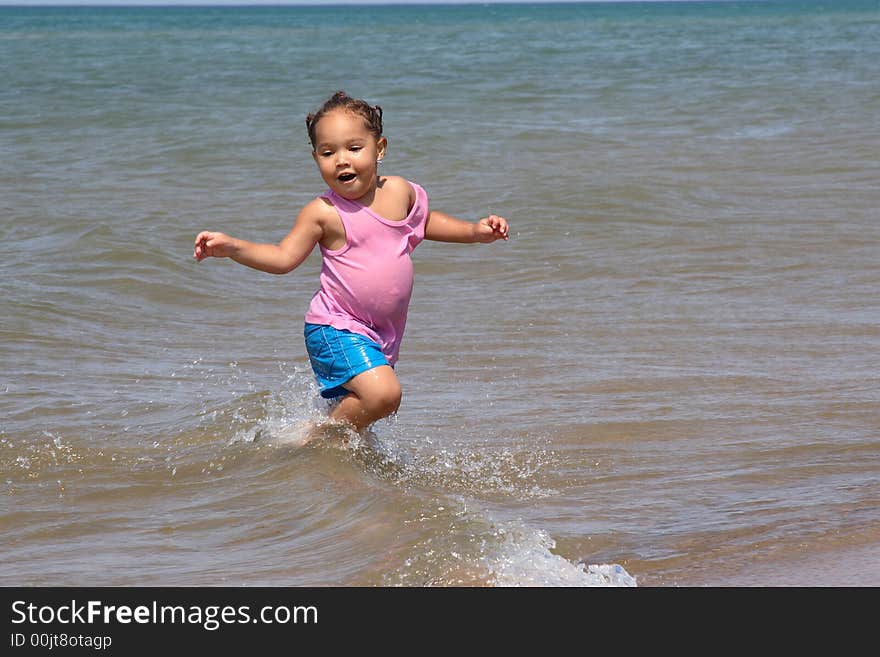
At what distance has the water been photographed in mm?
3562

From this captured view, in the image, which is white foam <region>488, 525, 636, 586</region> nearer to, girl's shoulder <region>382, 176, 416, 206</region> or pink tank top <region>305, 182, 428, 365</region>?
pink tank top <region>305, 182, 428, 365</region>

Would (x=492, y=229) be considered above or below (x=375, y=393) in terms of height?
above

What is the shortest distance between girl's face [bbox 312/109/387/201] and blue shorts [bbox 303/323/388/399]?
1.54 feet

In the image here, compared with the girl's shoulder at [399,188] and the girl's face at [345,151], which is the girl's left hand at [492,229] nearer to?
the girl's shoulder at [399,188]

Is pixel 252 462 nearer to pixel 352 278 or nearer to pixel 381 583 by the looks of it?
pixel 352 278

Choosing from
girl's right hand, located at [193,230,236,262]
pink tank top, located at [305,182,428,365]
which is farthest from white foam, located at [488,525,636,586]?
girl's right hand, located at [193,230,236,262]

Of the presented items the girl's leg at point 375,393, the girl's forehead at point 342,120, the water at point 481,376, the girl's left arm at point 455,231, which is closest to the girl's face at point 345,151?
the girl's forehead at point 342,120

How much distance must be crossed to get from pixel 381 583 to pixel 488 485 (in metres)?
1.05

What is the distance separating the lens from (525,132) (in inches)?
559

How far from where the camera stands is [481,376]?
553 centimetres

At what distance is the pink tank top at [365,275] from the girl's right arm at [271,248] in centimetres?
10

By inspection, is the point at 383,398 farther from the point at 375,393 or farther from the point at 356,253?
the point at 356,253

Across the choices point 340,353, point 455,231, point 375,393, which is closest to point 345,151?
point 455,231

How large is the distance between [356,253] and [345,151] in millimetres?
338
